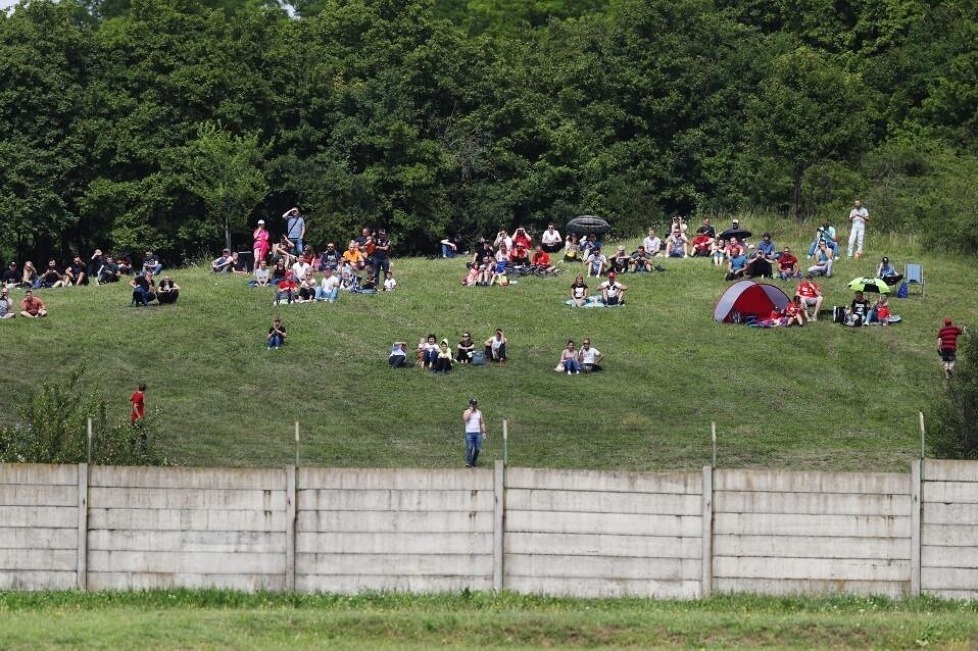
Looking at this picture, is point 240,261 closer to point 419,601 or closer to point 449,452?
point 449,452

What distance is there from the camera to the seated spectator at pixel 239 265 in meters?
56.3

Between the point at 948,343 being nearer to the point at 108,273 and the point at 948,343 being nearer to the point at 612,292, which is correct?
the point at 612,292

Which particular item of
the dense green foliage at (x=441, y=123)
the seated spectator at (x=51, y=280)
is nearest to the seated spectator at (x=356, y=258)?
the seated spectator at (x=51, y=280)

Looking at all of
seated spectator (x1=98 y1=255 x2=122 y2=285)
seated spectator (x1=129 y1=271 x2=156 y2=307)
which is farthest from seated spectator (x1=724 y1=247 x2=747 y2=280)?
seated spectator (x1=98 y1=255 x2=122 y2=285)

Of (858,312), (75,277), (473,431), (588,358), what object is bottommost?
(473,431)

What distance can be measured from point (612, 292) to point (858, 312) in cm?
653

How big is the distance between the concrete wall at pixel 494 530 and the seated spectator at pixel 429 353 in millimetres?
20315

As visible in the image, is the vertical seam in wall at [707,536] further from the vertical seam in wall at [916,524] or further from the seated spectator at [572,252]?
the seated spectator at [572,252]

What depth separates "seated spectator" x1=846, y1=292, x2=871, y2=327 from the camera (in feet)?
155

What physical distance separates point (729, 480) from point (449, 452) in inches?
546

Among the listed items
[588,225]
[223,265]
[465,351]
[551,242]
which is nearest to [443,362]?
[465,351]

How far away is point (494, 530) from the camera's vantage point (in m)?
22.4

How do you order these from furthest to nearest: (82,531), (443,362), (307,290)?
(307,290) → (443,362) → (82,531)

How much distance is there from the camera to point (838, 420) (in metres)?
39.7
